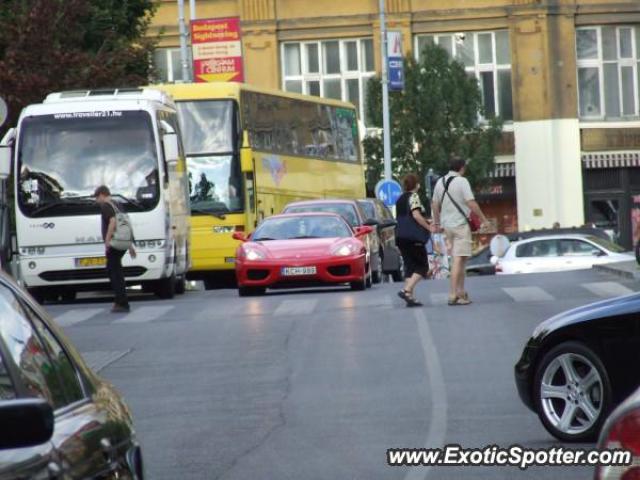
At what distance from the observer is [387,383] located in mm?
14266

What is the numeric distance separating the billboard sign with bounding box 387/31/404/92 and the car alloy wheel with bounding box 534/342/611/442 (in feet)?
137

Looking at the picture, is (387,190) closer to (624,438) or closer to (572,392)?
(572,392)

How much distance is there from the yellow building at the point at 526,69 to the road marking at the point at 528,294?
34.3 metres

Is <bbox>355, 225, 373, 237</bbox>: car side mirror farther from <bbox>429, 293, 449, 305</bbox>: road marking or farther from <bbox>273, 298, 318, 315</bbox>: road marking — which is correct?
<bbox>273, 298, 318, 315</bbox>: road marking

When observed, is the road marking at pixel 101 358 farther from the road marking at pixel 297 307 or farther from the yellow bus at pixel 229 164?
the yellow bus at pixel 229 164

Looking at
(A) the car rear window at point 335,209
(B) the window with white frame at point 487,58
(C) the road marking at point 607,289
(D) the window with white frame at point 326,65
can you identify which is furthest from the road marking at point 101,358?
(D) the window with white frame at point 326,65

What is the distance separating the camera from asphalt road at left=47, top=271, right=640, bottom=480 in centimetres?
1054

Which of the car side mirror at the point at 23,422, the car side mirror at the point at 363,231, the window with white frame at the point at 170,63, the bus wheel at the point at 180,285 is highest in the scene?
the window with white frame at the point at 170,63

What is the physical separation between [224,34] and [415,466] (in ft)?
119

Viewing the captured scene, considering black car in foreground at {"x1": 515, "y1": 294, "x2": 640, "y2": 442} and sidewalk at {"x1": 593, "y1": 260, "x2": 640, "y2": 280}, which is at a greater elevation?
black car in foreground at {"x1": 515, "y1": 294, "x2": 640, "y2": 442}

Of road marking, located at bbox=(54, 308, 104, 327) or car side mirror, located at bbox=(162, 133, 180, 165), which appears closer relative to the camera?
road marking, located at bbox=(54, 308, 104, 327)

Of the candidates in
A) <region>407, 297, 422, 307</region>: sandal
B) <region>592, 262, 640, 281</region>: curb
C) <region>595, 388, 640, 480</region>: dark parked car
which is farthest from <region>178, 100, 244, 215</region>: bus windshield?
<region>595, 388, 640, 480</region>: dark parked car

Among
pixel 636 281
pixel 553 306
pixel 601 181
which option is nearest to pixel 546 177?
pixel 601 181

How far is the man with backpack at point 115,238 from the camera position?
2436cm
